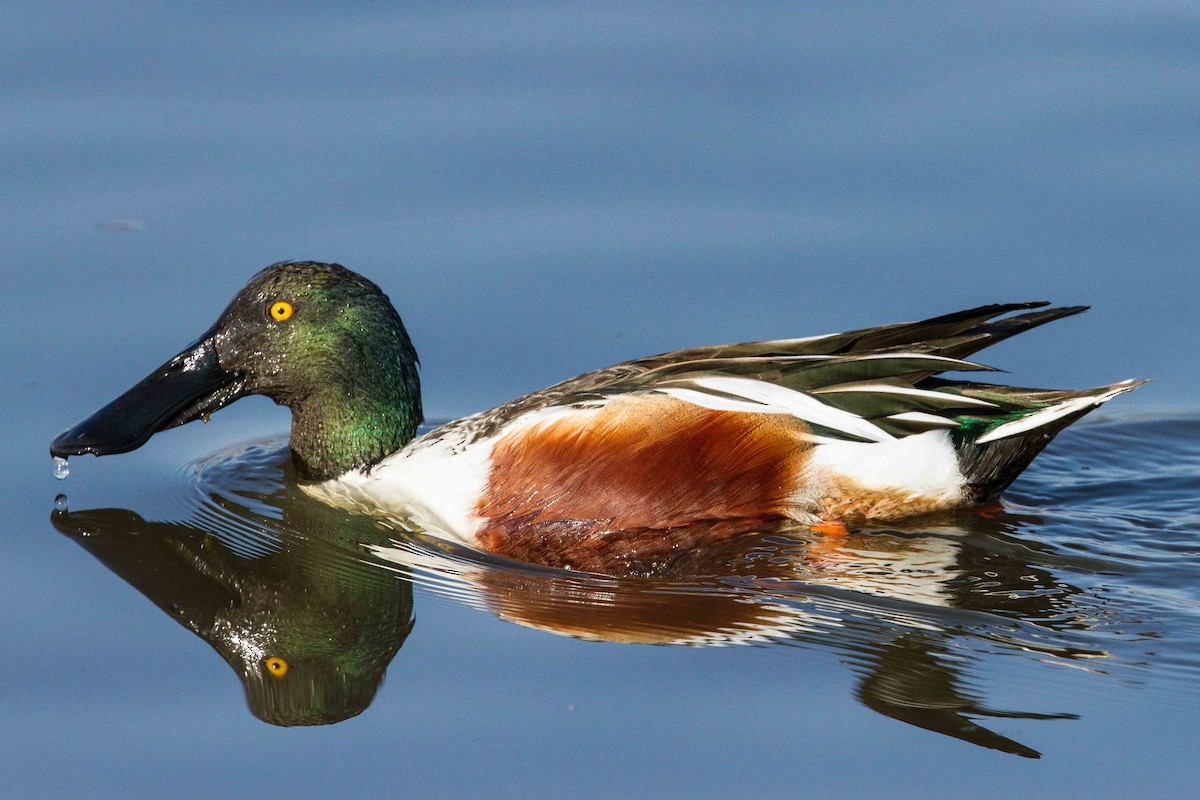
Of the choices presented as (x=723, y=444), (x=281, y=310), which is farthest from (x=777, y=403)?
(x=281, y=310)

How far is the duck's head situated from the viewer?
638cm

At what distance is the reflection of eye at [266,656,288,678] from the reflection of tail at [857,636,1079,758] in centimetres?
171

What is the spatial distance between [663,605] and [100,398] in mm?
2705

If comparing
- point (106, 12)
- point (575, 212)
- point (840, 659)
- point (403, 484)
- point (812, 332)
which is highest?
point (106, 12)

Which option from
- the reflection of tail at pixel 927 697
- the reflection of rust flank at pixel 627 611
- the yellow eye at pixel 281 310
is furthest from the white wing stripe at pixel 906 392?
the yellow eye at pixel 281 310

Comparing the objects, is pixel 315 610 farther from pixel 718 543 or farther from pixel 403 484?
pixel 718 543

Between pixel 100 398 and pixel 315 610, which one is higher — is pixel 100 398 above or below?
above

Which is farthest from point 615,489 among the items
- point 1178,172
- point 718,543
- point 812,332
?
point 1178,172

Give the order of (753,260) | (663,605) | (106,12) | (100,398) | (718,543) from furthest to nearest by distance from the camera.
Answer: (106,12)
(753,260)
(100,398)
(718,543)
(663,605)

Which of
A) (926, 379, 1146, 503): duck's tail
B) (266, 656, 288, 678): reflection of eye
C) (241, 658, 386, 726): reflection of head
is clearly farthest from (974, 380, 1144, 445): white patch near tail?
(266, 656, 288, 678): reflection of eye

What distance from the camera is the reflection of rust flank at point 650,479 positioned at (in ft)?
19.1

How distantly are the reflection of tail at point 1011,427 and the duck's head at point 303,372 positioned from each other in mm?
2093

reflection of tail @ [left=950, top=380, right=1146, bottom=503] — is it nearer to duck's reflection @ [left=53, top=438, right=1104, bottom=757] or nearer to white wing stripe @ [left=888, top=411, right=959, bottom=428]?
white wing stripe @ [left=888, top=411, right=959, bottom=428]

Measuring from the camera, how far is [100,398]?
688 centimetres
